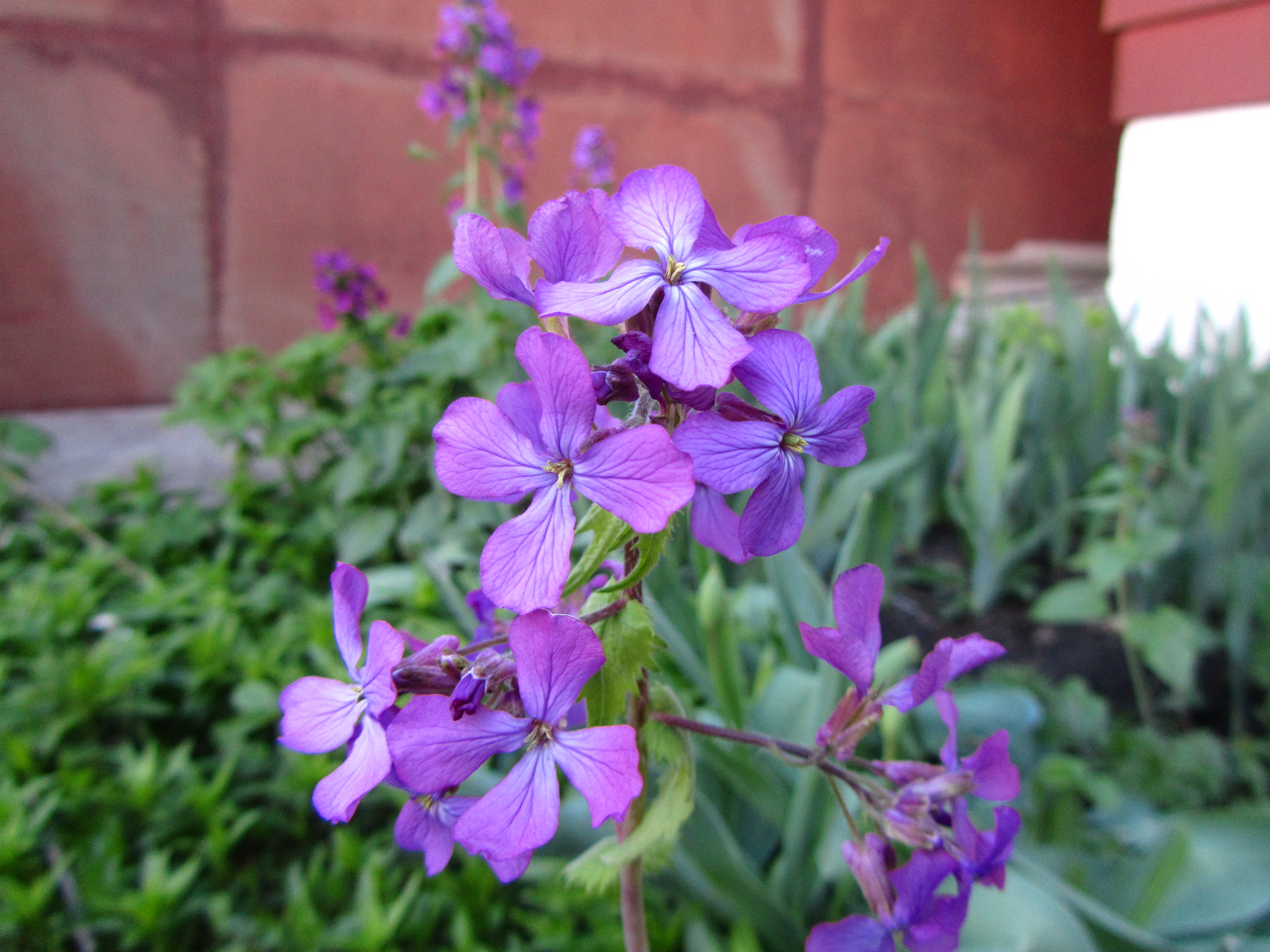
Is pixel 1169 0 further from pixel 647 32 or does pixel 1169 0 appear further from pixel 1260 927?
pixel 1260 927

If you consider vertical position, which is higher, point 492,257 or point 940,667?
point 492,257

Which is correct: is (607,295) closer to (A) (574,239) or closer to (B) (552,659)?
(A) (574,239)

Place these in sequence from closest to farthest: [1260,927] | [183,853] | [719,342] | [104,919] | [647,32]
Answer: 1. [719,342]
2. [1260,927]
3. [104,919]
4. [183,853]
5. [647,32]

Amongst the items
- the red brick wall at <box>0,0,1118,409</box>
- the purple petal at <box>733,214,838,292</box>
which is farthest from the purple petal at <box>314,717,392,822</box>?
the red brick wall at <box>0,0,1118,409</box>

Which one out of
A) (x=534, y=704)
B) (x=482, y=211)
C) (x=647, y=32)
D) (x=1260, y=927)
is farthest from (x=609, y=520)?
(x=647, y=32)

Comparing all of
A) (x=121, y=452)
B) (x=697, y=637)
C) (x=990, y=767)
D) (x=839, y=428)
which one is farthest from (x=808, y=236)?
(x=121, y=452)

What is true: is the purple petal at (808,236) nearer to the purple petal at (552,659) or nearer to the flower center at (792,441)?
the flower center at (792,441)

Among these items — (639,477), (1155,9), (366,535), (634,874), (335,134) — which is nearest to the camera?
(639,477)
